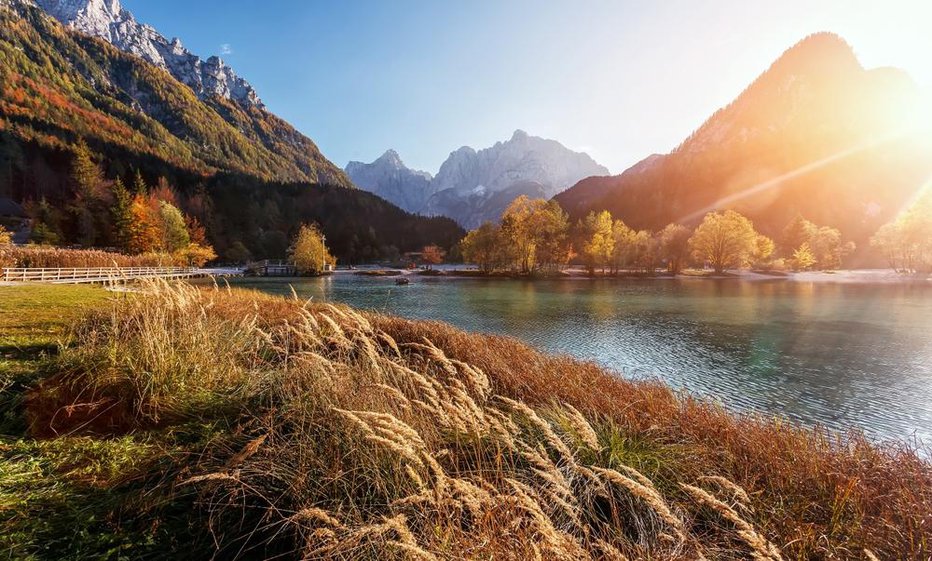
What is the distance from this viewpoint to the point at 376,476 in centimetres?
315

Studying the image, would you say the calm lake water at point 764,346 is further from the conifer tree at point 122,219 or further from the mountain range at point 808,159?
the mountain range at point 808,159

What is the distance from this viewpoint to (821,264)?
8619cm

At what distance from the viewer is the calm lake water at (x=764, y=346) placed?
10945 millimetres

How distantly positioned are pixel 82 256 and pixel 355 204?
420ft

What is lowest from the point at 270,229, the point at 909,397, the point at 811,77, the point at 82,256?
the point at 909,397

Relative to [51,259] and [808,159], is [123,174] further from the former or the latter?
[808,159]

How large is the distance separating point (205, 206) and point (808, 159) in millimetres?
231950

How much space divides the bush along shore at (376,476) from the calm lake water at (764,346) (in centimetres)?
664

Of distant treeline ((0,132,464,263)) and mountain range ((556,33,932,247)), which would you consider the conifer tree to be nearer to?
distant treeline ((0,132,464,263))

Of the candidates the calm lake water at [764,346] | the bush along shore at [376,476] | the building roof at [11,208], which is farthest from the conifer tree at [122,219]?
the bush along shore at [376,476]

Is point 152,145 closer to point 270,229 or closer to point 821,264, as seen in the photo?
point 270,229

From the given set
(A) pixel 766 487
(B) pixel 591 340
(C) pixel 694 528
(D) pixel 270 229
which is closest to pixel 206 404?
(C) pixel 694 528

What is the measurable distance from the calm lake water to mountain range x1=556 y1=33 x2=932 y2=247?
463 feet

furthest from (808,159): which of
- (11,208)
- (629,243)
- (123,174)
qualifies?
(11,208)
